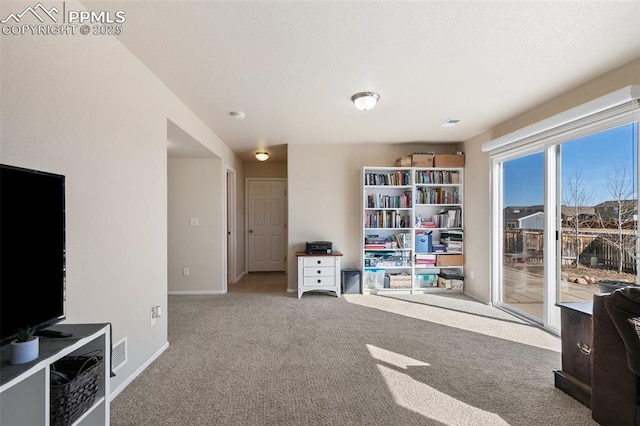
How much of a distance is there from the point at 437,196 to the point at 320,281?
234 centimetres

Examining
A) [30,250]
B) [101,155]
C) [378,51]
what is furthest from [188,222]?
[378,51]

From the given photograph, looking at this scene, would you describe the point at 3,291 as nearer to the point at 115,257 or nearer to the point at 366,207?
the point at 115,257

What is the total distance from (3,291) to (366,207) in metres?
4.27

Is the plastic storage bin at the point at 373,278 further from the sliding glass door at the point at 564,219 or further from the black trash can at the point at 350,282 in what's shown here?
the sliding glass door at the point at 564,219

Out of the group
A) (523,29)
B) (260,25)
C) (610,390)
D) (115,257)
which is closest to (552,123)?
(523,29)

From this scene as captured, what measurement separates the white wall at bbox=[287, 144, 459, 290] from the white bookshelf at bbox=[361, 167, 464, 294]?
248mm

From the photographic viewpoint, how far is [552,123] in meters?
2.88

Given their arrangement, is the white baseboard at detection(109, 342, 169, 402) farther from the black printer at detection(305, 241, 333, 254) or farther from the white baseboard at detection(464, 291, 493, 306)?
the white baseboard at detection(464, 291, 493, 306)

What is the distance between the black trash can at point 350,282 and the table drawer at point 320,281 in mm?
225

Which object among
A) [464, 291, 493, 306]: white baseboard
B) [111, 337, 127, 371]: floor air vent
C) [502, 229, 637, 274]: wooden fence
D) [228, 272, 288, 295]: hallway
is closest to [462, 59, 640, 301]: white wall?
[464, 291, 493, 306]: white baseboard

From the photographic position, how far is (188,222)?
15.5 ft

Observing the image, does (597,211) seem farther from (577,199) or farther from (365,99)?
(365,99)

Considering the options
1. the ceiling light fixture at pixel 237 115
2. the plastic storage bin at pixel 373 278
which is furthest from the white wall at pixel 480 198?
the ceiling light fixture at pixel 237 115

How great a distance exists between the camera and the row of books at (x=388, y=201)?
15.9 feet
